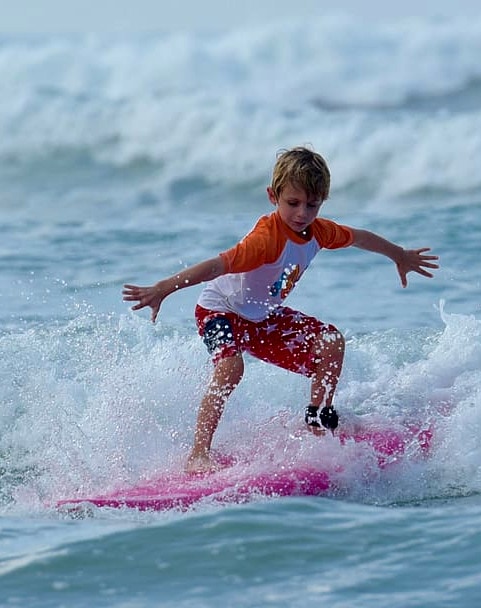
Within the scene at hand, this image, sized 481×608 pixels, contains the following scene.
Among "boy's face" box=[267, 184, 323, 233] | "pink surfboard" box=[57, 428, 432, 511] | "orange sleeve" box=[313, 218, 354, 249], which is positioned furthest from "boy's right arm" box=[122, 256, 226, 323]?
"pink surfboard" box=[57, 428, 432, 511]

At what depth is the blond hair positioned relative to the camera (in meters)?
5.00

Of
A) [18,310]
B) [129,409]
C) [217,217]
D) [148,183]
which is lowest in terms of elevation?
[129,409]

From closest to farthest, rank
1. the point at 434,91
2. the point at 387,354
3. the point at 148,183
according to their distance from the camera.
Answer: the point at 387,354, the point at 148,183, the point at 434,91

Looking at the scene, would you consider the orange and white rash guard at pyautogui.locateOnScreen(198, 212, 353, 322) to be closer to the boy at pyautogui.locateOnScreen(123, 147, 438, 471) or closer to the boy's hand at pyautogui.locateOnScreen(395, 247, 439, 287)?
the boy at pyautogui.locateOnScreen(123, 147, 438, 471)

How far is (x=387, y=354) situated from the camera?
6.70 metres

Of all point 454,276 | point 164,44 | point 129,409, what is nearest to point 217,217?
point 454,276

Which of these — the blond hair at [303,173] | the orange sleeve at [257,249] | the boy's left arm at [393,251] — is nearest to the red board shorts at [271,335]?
the orange sleeve at [257,249]

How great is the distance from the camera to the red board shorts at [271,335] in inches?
209

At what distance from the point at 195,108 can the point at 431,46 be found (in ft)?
17.7

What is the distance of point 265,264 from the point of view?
17.1 feet

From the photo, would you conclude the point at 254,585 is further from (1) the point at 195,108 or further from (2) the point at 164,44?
(2) the point at 164,44

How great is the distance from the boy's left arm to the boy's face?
413mm

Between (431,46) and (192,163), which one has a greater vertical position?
(431,46)

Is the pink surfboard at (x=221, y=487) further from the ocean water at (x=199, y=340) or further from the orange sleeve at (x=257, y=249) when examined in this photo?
the orange sleeve at (x=257, y=249)
